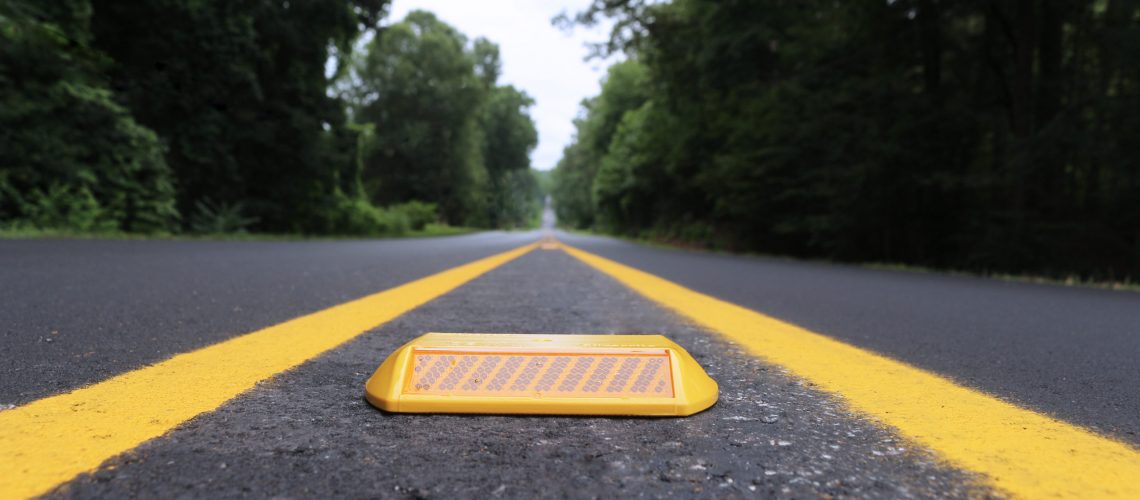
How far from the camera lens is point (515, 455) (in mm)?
1036

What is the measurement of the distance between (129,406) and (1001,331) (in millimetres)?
3348

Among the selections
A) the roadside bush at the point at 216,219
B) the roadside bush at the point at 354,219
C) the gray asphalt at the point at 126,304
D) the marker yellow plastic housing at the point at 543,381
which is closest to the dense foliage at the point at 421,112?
the roadside bush at the point at 354,219

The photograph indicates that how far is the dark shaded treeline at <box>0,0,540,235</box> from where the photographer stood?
9373mm

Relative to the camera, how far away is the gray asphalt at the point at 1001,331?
1543 mm

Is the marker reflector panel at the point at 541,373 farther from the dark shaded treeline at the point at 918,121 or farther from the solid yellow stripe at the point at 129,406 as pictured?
the dark shaded treeline at the point at 918,121

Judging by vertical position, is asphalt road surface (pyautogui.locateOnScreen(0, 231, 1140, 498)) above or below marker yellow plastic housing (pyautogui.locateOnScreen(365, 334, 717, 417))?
below

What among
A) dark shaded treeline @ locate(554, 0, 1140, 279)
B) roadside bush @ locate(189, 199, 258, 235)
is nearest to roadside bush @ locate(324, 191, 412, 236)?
roadside bush @ locate(189, 199, 258, 235)

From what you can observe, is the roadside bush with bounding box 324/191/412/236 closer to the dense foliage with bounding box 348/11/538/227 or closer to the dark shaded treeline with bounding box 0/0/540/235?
the dark shaded treeline with bounding box 0/0/540/235

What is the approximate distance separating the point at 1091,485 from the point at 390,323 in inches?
92.1

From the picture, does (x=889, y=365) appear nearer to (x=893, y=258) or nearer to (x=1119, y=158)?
(x=1119, y=158)

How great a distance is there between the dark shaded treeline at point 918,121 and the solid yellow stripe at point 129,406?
31.1 ft

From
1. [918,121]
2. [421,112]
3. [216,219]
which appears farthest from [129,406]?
[421,112]

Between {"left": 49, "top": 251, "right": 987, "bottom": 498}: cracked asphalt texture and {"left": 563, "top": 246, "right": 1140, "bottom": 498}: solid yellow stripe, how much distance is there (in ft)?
0.26

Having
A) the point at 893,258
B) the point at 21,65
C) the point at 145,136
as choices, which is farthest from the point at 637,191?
the point at 21,65
